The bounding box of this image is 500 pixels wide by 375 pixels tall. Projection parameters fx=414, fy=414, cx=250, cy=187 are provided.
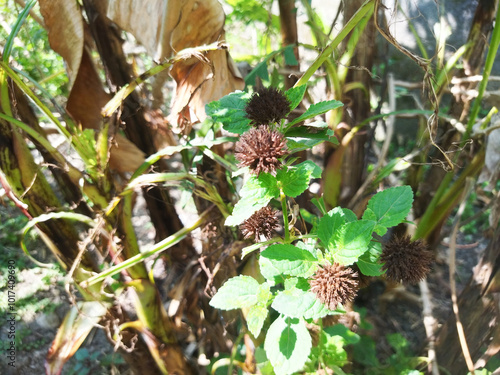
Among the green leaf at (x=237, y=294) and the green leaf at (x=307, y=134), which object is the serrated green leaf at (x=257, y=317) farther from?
the green leaf at (x=307, y=134)

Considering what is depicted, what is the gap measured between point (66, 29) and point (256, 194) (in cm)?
58

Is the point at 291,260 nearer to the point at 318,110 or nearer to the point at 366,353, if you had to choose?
the point at 318,110

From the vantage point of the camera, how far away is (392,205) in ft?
1.78

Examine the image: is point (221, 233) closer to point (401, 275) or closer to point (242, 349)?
point (242, 349)

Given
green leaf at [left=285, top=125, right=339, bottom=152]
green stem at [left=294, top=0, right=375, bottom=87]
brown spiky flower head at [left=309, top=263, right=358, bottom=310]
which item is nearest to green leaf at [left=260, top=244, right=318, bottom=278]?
brown spiky flower head at [left=309, top=263, right=358, bottom=310]

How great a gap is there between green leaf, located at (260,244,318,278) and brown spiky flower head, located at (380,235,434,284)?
0.35 ft

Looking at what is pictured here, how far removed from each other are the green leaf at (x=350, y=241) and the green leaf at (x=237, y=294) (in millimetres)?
138

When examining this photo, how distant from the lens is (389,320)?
4.30 ft

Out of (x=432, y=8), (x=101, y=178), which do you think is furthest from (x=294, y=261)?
(x=432, y=8)

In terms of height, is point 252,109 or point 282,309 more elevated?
point 252,109

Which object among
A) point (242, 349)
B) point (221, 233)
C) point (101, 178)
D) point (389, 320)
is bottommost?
point (389, 320)

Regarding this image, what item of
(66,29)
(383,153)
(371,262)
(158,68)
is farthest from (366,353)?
(66,29)

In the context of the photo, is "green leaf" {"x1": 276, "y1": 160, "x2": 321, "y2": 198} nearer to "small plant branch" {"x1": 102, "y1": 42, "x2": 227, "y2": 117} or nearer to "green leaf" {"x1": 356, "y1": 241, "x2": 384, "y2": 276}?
"green leaf" {"x1": 356, "y1": 241, "x2": 384, "y2": 276}

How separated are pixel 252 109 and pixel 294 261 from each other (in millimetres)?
184
